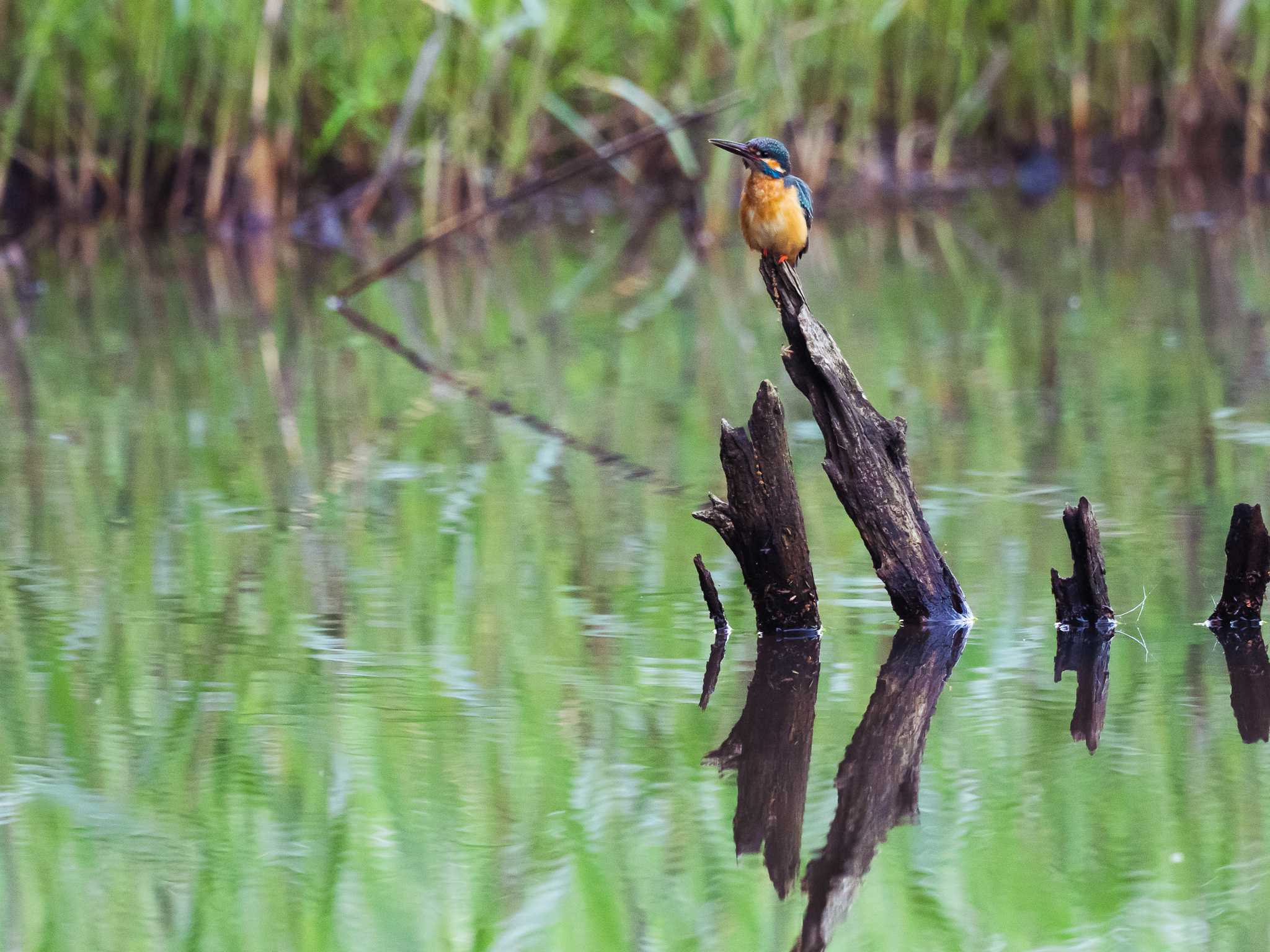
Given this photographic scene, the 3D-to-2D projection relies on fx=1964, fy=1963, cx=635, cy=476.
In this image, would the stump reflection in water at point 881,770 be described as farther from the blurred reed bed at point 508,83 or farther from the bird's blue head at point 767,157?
the blurred reed bed at point 508,83

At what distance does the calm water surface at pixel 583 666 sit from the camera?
2.06 metres

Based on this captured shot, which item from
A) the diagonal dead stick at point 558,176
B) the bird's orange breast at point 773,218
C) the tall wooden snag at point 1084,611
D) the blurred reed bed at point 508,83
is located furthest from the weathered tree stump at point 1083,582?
the blurred reed bed at point 508,83

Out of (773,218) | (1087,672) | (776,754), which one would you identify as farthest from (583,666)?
(773,218)

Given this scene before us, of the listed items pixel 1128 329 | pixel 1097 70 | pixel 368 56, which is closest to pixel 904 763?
pixel 1128 329

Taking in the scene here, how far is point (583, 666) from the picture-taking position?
2807 millimetres

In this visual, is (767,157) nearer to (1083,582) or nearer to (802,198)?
(802,198)

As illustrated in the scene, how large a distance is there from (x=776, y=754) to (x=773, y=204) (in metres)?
1.17

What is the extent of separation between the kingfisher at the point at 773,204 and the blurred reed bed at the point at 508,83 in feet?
13.4

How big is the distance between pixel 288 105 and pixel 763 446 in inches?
233

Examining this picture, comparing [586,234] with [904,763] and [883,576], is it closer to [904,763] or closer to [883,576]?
[883,576]

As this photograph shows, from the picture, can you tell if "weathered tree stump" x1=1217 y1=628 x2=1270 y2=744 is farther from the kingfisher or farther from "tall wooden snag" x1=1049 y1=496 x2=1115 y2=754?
the kingfisher

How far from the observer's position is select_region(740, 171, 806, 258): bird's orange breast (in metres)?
3.29

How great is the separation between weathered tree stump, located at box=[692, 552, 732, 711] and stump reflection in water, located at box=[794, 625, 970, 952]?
0.77ft

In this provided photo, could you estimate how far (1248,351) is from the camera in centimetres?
530
